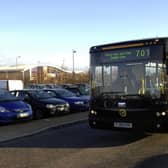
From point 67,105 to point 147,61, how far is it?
1033 centimetres

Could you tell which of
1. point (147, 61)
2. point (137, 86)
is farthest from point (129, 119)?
point (147, 61)

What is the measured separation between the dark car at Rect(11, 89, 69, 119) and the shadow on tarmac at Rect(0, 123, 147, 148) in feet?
17.2

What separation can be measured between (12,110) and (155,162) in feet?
29.6

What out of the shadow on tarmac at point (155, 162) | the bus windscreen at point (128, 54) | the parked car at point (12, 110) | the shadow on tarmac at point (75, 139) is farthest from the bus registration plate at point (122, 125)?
the parked car at point (12, 110)

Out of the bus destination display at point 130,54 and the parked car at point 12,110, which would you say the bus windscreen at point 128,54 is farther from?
the parked car at point 12,110

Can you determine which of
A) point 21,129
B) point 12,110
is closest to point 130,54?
point 21,129

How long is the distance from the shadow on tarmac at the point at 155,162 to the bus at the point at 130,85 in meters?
1.69

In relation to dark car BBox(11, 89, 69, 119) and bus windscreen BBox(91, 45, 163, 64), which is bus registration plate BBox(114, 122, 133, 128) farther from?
dark car BBox(11, 89, 69, 119)

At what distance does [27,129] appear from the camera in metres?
14.8

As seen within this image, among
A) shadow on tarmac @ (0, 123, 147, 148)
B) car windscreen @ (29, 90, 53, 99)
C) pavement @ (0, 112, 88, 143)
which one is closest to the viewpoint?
shadow on tarmac @ (0, 123, 147, 148)

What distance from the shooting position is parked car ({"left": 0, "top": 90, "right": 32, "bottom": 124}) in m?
16.0

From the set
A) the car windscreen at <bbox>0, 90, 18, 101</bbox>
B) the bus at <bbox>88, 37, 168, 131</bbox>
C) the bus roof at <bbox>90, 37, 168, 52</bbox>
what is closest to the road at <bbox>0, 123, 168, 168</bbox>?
the bus at <bbox>88, 37, 168, 131</bbox>

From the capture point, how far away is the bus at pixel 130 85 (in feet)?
34.2

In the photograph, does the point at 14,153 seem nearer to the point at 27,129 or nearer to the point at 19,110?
the point at 27,129
